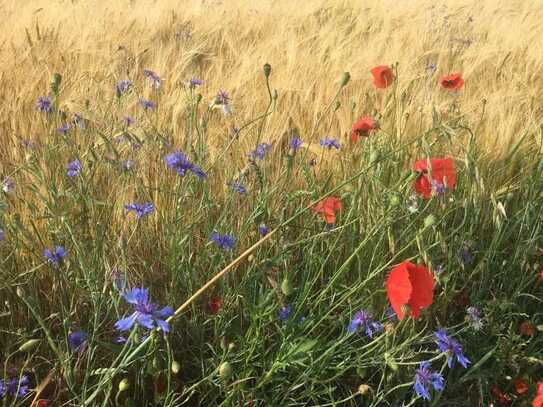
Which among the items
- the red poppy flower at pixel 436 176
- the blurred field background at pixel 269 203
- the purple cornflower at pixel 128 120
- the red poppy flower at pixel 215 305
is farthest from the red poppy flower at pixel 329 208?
the purple cornflower at pixel 128 120

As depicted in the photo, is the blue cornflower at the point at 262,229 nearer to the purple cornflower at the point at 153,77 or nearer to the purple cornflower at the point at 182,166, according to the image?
the purple cornflower at the point at 182,166

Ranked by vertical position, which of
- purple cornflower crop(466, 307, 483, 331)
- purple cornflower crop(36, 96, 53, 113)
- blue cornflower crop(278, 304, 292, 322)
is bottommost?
purple cornflower crop(466, 307, 483, 331)

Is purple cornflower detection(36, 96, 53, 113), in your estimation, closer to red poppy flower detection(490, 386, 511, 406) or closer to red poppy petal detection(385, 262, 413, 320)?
red poppy petal detection(385, 262, 413, 320)

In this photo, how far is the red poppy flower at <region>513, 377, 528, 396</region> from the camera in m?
1.29

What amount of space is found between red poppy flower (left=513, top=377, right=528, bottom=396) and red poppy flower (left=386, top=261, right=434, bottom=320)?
17.7 inches

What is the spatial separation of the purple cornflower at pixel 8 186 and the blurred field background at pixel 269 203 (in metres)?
0.03

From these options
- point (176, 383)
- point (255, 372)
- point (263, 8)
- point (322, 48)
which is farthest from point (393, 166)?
point (263, 8)

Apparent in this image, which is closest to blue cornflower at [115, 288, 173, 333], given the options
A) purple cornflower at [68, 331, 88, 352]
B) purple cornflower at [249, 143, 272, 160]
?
purple cornflower at [68, 331, 88, 352]

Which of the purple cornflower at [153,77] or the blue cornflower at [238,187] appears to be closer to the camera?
the blue cornflower at [238,187]

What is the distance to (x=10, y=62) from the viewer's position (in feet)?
7.16

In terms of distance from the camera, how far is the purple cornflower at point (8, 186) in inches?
49.7

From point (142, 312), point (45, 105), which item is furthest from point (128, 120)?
point (142, 312)

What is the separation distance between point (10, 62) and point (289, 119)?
100 centimetres

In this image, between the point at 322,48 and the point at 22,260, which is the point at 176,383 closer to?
the point at 22,260
